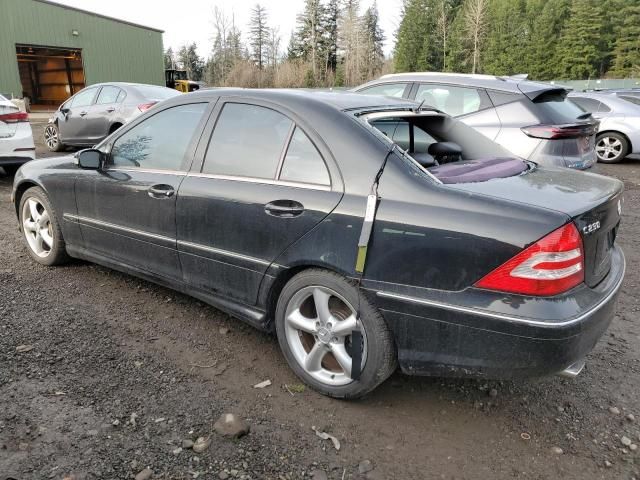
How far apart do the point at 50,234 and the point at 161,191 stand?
1752mm

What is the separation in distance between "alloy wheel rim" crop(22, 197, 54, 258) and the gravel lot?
3.46 feet

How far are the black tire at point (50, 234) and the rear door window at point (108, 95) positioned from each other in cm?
598

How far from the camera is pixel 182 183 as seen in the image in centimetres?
325

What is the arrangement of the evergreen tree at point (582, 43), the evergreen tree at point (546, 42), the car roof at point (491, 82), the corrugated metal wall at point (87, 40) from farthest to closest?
the evergreen tree at point (546, 42) < the evergreen tree at point (582, 43) < the corrugated metal wall at point (87, 40) < the car roof at point (491, 82)

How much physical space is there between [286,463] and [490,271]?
121 cm

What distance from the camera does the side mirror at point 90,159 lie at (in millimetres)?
3771

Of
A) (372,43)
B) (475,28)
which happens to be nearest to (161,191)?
(475,28)

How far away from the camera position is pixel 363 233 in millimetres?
2420

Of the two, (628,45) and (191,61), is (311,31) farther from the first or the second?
(628,45)

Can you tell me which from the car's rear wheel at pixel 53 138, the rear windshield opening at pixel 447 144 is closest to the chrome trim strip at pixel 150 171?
the rear windshield opening at pixel 447 144

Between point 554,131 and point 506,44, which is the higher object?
point 506,44

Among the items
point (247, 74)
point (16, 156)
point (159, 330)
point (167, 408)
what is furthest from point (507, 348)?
point (247, 74)

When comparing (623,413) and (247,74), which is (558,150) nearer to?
(623,413)

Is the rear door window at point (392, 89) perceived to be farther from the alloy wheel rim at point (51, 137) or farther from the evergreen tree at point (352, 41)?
the evergreen tree at point (352, 41)
